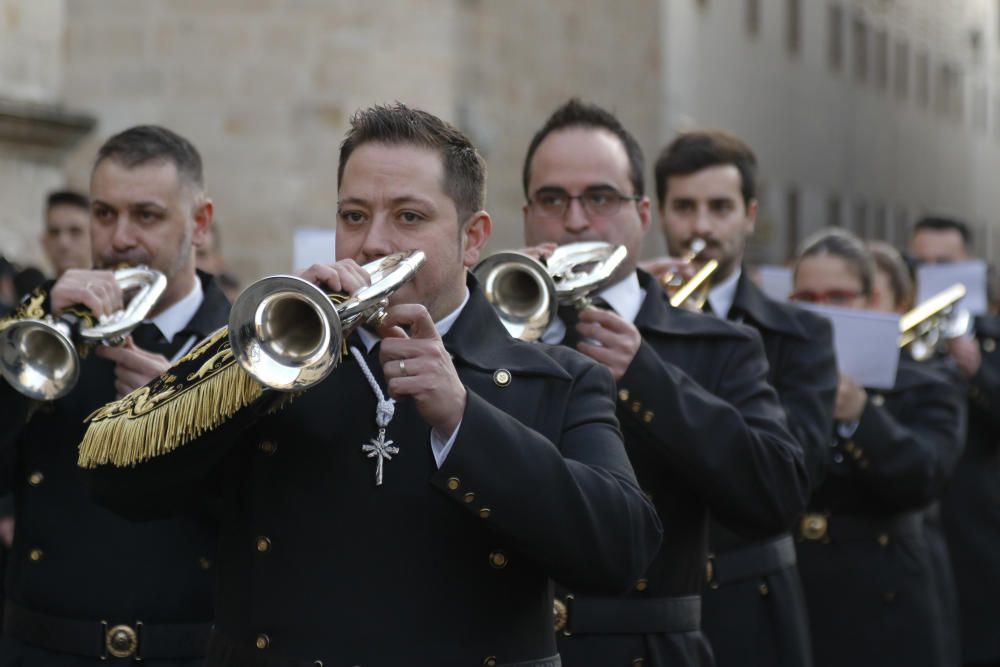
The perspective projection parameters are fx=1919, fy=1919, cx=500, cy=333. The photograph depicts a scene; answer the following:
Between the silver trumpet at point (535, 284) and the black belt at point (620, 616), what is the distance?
0.68 m

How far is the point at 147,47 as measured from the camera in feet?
50.3

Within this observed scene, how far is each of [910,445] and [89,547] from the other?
3265 millimetres

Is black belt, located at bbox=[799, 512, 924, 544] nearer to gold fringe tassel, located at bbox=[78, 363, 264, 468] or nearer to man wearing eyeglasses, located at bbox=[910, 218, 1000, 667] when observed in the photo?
man wearing eyeglasses, located at bbox=[910, 218, 1000, 667]

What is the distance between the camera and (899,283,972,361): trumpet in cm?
830

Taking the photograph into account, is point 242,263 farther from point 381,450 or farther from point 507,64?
point 381,450

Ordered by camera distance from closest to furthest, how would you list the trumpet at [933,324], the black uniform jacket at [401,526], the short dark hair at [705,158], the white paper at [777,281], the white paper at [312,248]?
the black uniform jacket at [401,526], the short dark hair at [705,158], the white paper at [312,248], the white paper at [777,281], the trumpet at [933,324]

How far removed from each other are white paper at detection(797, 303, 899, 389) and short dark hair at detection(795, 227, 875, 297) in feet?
1.43

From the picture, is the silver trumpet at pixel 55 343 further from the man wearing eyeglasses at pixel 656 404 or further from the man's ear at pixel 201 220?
the man wearing eyeglasses at pixel 656 404

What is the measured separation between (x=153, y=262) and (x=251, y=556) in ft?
5.87

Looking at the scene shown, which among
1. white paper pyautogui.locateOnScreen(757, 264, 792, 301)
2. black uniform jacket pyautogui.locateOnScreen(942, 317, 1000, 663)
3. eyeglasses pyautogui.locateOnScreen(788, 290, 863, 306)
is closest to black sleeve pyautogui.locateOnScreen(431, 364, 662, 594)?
eyeglasses pyautogui.locateOnScreen(788, 290, 863, 306)

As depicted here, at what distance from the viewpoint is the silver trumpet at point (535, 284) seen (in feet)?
15.8

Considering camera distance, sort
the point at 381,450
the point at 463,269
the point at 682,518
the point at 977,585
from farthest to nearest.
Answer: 1. the point at 977,585
2. the point at 682,518
3. the point at 463,269
4. the point at 381,450

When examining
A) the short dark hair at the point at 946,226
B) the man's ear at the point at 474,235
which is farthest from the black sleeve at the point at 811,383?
the short dark hair at the point at 946,226

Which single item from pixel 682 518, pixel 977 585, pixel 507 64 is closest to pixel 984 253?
pixel 507 64
